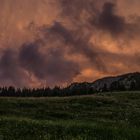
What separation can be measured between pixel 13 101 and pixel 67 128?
31.7m

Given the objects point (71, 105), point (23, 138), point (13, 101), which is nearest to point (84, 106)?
point (71, 105)

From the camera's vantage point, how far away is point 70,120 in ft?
147

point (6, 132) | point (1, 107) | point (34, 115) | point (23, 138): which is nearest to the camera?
point (23, 138)

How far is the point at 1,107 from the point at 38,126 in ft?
78.8

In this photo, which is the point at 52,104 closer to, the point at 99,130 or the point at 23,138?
the point at 99,130

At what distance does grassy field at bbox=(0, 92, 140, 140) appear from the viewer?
30984 mm

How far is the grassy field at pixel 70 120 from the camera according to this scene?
102 feet

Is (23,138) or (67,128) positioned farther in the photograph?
(67,128)

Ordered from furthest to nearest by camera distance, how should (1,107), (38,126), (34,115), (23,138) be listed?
(1,107), (34,115), (38,126), (23,138)

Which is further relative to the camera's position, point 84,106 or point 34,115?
point 84,106

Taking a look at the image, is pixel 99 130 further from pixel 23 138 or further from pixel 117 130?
pixel 23 138

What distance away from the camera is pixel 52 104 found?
63.8 metres

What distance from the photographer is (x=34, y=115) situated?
51438 millimetres

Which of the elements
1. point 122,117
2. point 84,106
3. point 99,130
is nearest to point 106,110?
point 84,106
